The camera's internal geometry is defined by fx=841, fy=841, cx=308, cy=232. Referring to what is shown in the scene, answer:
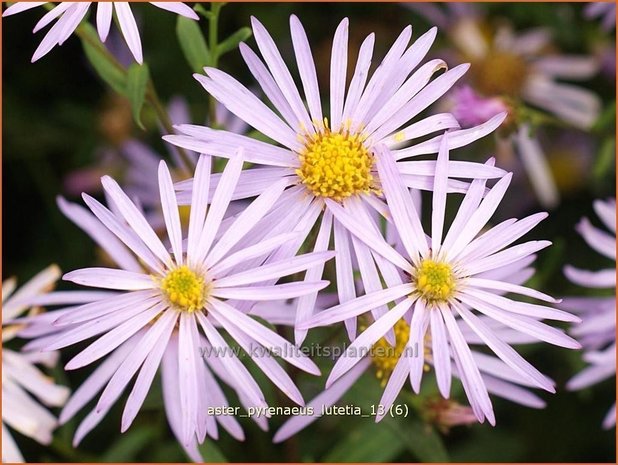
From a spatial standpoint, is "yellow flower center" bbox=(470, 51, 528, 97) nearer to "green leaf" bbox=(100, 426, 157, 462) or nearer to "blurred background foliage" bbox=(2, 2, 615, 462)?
"blurred background foliage" bbox=(2, 2, 615, 462)

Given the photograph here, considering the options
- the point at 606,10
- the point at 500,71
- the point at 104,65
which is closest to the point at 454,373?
the point at 104,65

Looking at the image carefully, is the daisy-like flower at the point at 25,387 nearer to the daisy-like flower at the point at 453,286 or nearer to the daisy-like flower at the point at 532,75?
the daisy-like flower at the point at 453,286

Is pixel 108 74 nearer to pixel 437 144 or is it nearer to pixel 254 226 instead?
pixel 254 226

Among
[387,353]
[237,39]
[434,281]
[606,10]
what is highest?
[606,10]

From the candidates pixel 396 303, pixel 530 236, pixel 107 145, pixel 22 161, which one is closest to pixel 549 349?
pixel 530 236

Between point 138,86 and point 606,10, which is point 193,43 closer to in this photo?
→ point 138,86
